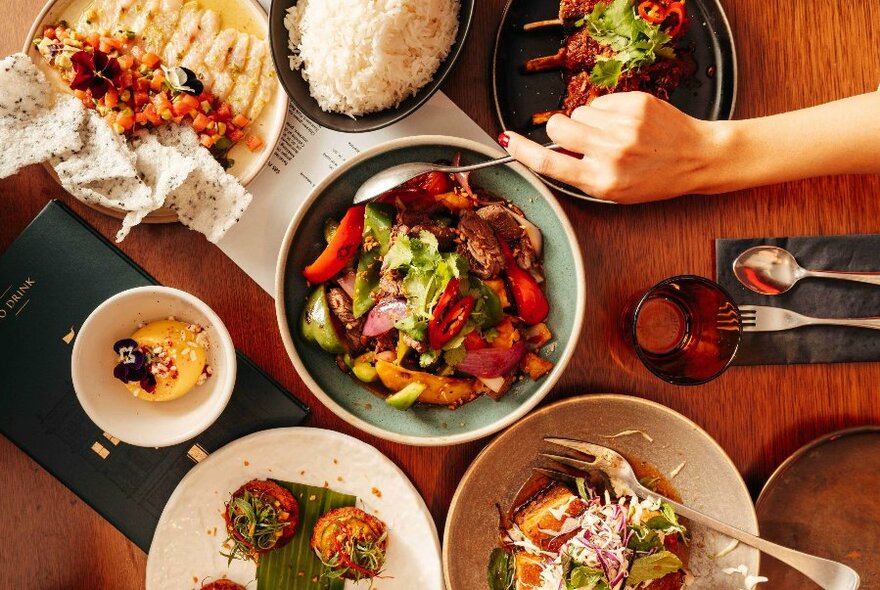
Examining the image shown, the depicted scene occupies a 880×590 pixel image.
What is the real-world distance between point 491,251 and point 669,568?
81cm

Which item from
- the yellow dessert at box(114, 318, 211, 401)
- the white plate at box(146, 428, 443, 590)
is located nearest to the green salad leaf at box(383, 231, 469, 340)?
the white plate at box(146, 428, 443, 590)

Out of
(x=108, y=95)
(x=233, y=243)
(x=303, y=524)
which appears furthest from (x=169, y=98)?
(x=303, y=524)

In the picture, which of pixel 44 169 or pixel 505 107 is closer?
pixel 505 107

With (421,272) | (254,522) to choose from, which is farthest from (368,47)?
(254,522)

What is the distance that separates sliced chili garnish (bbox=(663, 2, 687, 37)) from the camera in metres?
1.37

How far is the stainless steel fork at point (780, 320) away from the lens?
4.99 feet

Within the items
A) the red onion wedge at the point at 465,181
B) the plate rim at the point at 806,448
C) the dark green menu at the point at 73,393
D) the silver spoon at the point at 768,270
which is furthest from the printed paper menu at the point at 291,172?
the plate rim at the point at 806,448

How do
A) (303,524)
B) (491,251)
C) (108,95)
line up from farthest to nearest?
(303,524), (108,95), (491,251)

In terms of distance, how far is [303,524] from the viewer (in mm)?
1596

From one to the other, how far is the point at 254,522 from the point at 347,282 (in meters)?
0.60

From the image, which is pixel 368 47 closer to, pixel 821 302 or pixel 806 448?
pixel 821 302

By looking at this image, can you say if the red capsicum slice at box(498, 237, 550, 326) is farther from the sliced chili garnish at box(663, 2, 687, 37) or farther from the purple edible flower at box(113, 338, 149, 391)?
the purple edible flower at box(113, 338, 149, 391)

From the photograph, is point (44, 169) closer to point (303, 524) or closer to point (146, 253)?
point (146, 253)

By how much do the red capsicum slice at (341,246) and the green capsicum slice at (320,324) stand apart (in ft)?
0.14
